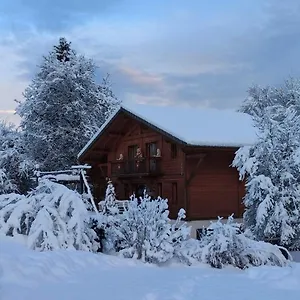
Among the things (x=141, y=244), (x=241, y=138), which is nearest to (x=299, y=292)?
(x=141, y=244)

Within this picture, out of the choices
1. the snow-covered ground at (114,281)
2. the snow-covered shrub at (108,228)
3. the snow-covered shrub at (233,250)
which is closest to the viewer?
the snow-covered ground at (114,281)

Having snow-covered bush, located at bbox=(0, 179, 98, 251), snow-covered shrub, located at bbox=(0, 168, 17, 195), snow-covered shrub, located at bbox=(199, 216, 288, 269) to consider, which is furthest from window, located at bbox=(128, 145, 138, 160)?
snow-covered shrub, located at bbox=(199, 216, 288, 269)

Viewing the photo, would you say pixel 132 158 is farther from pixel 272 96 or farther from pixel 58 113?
pixel 272 96

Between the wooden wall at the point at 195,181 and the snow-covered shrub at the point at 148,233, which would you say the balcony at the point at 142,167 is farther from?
the snow-covered shrub at the point at 148,233

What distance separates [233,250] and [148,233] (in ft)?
6.05

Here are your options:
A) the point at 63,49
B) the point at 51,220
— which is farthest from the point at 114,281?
the point at 63,49

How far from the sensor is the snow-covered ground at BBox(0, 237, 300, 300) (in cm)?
552

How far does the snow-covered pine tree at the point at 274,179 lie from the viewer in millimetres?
13930

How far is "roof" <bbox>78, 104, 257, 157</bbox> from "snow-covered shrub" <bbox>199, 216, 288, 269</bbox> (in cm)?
858

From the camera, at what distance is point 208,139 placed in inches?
750

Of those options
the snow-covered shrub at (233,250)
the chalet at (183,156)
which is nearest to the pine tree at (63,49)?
the chalet at (183,156)

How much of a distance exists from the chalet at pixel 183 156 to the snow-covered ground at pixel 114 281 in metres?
11.2

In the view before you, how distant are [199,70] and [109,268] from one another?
51.6ft

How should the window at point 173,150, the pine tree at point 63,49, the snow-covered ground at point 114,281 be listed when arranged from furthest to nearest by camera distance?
the pine tree at point 63,49 → the window at point 173,150 → the snow-covered ground at point 114,281
